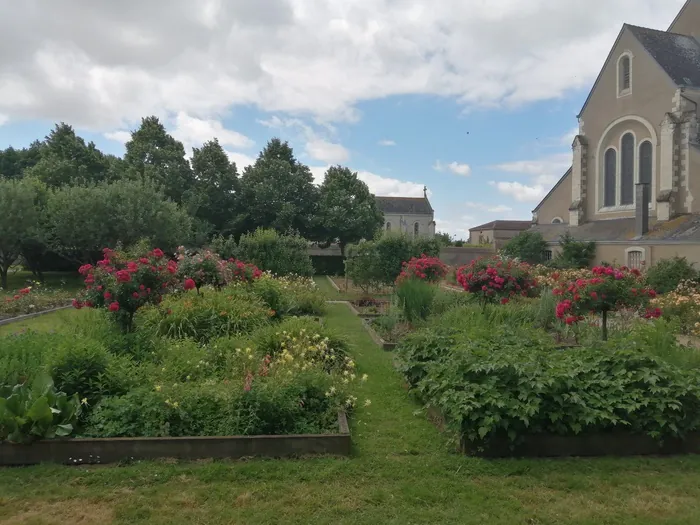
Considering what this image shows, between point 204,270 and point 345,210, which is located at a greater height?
point 345,210

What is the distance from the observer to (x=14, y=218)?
18234mm

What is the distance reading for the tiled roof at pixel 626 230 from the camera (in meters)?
22.1

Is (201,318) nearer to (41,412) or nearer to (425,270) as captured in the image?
(41,412)

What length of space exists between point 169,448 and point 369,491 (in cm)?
167

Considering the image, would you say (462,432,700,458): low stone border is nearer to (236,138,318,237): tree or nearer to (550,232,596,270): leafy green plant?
(550,232,596,270): leafy green plant

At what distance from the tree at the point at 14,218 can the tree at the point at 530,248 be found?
2277cm

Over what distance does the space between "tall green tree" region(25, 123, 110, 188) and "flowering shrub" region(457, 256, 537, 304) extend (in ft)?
83.6

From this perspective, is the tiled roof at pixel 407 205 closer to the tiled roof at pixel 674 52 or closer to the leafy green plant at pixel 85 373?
the tiled roof at pixel 674 52

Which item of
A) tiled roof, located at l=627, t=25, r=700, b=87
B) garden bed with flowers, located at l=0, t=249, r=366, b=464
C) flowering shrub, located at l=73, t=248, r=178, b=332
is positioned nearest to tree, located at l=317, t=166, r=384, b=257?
tiled roof, located at l=627, t=25, r=700, b=87

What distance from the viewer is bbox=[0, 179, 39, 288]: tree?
18000 millimetres

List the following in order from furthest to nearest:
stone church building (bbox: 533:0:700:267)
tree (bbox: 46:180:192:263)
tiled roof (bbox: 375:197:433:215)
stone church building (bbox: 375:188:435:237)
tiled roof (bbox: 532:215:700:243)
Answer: tiled roof (bbox: 375:197:433:215)
stone church building (bbox: 375:188:435:237)
stone church building (bbox: 533:0:700:267)
tiled roof (bbox: 532:215:700:243)
tree (bbox: 46:180:192:263)

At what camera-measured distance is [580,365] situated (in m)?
4.95

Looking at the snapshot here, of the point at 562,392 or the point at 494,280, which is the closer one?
the point at 562,392

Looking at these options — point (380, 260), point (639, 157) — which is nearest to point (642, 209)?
point (639, 157)
